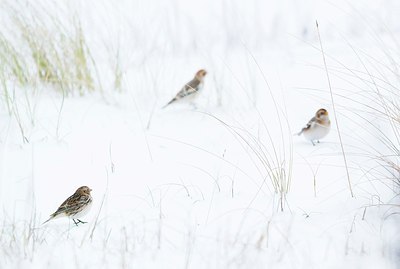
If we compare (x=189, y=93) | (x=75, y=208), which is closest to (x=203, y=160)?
(x=75, y=208)

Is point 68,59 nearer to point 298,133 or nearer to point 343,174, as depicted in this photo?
point 298,133

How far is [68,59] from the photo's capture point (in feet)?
22.9

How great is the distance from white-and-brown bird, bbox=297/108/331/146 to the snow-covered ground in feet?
0.40

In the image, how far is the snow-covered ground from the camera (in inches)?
143

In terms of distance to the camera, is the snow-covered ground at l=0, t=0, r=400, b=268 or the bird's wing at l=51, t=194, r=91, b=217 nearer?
the snow-covered ground at l=0, t=0, r=400, b=268

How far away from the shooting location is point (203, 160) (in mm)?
5211

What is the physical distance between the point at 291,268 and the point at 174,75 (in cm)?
430

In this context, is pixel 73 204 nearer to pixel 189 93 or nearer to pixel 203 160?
pixel 203 160

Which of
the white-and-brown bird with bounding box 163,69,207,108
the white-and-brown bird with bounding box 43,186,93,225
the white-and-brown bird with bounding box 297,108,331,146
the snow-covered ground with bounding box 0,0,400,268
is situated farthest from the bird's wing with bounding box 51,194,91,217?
the white-and-brown bird with bounding box 163,69,207,108

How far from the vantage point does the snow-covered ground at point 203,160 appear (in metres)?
3.64

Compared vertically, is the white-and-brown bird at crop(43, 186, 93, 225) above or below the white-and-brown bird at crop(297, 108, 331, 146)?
below

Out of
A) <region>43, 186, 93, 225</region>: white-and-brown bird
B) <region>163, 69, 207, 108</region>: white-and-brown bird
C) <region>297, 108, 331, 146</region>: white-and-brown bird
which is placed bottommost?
<region>43, 186, 93, 225</region>: white-and-brown bird

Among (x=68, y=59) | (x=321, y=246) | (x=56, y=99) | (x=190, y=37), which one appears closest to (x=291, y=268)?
(x=321, y=246)

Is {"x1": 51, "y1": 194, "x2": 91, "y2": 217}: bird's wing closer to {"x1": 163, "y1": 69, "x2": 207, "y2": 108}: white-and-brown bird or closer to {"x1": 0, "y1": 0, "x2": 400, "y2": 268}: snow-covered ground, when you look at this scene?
{"x1": 0, "y1": 0, "x2": 400, "y2": 268}: snow-covered ground
